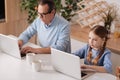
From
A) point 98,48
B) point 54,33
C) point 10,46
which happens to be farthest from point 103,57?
point 10,46

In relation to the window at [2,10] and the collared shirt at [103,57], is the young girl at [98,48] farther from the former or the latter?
the window at [2,10]

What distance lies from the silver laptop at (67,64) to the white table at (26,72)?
1.6 inches

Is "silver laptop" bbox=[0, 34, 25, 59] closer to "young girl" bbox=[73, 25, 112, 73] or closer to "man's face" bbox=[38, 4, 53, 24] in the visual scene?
"man's face" bbox=[38, 4, 53, 24]

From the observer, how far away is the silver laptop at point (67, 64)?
1.81 metres

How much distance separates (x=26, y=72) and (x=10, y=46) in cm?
37

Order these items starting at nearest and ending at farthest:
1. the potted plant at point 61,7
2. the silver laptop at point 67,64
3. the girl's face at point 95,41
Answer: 1. the silver laptop at point 67,64
2. the girl's face at point 95,41
3. the potted plant at point 61,7

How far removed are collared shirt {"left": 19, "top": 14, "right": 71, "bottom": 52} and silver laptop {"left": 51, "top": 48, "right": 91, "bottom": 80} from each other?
1.52 feet

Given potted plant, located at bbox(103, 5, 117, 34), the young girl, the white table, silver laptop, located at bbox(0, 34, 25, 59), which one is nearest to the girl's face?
the young girl

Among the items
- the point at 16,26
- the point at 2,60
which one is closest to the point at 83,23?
the point at 16,26

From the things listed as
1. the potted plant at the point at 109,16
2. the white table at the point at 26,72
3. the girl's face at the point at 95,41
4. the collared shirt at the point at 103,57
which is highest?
the potted plant at the point at 109,16

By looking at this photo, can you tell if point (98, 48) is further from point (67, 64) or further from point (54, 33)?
point (54, 33)

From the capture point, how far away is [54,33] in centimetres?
261

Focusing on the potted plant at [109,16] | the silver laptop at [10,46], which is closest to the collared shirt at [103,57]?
Result: the silver laptop at [10,46]

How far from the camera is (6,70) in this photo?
6.68 ft
